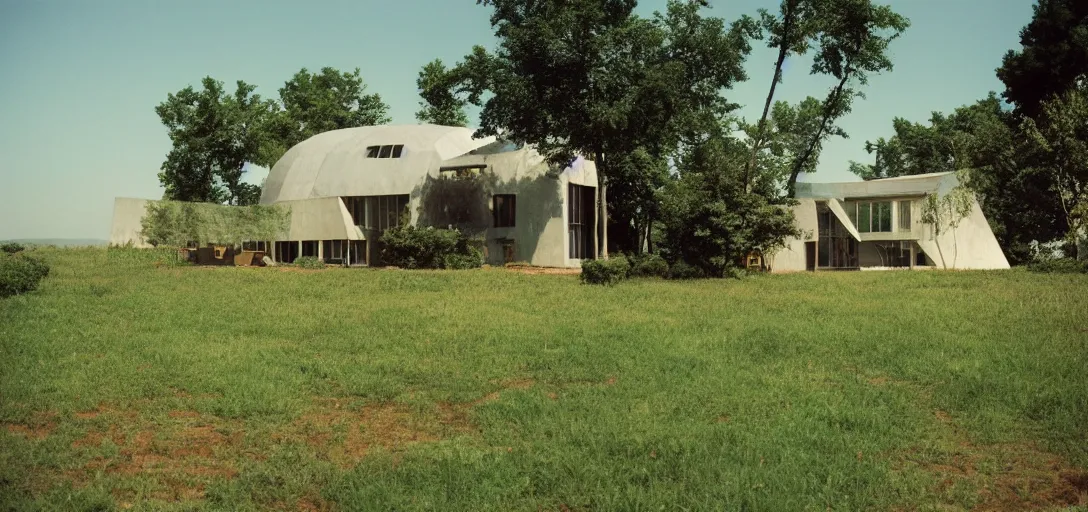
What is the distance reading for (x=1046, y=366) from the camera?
12.7 meters

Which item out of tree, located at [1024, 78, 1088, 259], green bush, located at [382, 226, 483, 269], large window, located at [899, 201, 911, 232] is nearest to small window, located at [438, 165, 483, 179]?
green bush, located at [382, 226, 483, 269]

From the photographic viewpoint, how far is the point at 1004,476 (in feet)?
26.6

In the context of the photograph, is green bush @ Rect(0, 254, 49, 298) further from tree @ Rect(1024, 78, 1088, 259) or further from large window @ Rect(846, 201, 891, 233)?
large window @ Rect(846, 201, 891, 233)

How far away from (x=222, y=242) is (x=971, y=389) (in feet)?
136

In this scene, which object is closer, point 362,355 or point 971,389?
point 971,389

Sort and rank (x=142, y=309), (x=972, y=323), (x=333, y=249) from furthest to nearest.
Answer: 1. (x=333, y=249)
2. (x=142, y=309)
3. (x=972, y=323)

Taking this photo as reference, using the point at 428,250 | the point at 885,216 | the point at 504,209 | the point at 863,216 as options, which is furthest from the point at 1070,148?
the point at 428,250

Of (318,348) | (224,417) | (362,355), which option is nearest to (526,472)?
(224,417)

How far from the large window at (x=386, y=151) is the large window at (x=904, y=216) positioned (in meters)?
29.6

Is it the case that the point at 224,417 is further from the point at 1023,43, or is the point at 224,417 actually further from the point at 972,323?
the point at 1023,43

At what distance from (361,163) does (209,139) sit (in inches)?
662

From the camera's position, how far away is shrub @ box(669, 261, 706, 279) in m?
30.7

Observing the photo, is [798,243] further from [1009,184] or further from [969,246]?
[1009,184]

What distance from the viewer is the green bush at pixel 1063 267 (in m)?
33.4
